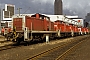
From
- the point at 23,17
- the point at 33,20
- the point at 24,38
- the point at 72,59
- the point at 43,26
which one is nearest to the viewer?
the point at 72,59

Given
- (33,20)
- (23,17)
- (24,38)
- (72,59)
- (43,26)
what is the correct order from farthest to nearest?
1. (43,26)
2. (33,20)
3. (23,17)
4. (24,38)
5. (72,59)

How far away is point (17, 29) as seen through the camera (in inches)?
943

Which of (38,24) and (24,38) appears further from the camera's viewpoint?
(38,24)

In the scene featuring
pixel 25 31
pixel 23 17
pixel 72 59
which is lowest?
pixel 72 59

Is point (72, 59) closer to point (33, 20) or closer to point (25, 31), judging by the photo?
point (25, 31)

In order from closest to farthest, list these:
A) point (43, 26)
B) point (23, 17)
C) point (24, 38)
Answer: point (24, 38) < point (23, 17) < point (43, 26)

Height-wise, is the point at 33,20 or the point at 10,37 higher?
the point at 33,20

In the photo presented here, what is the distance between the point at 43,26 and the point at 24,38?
7853 mm

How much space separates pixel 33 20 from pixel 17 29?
3025mm

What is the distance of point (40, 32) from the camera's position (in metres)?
27.2

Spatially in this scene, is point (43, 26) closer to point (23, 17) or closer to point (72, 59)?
point (23, 17)

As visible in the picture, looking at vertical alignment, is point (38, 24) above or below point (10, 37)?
above

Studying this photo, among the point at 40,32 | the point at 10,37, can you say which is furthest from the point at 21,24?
the point at 40,32

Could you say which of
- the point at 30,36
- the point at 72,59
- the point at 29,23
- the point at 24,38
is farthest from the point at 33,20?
the point at 72,59
